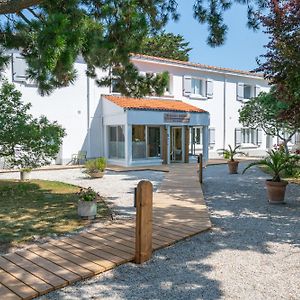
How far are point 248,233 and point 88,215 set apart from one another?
3.10 metres

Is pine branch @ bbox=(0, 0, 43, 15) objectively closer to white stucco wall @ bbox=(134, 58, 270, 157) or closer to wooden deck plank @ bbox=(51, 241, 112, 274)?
wooden deck plank @ bbox=(51, 241, 112, 274)

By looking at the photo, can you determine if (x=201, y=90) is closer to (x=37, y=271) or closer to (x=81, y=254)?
(x=81, y=254)

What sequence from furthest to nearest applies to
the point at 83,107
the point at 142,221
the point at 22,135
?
the point at 83,107 → the point at 22,135 → the point at 142,221

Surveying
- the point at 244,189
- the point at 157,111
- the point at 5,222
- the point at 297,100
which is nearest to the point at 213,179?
the point at 244,189

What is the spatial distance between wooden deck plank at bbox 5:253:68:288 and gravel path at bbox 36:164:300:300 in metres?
0.12

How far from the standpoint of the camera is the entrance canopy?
62.9 feet

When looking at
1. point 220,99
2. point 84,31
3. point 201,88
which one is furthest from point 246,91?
point 84,31

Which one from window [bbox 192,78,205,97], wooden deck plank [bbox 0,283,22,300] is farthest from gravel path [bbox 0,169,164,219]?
window [bbox 192,78,205,97]

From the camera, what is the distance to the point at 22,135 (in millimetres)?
9195

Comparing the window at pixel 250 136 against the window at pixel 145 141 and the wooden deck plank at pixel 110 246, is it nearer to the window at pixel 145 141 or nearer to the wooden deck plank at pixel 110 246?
the window at pixel 145 141

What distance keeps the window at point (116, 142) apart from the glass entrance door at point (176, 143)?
3.57m

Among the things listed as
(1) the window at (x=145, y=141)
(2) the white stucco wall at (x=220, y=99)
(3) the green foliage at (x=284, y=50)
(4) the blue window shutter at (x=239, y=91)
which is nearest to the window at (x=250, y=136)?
(2) the white stucco wall at (x=220, y=99)

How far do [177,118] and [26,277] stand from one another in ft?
56.3

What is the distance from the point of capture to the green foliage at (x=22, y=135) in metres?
9.24
